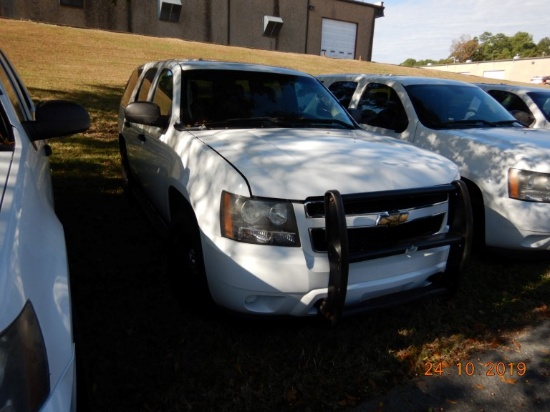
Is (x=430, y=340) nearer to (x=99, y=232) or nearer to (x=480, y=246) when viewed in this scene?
(x=480, y=246)

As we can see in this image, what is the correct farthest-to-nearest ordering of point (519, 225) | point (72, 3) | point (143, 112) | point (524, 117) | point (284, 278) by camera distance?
point (72, 3)
point (524, 117)
point (519, 225)
point (143, 112)
point (284, 278)

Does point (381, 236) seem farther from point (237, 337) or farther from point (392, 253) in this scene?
point (237, 337)

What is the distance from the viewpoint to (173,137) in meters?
3.30

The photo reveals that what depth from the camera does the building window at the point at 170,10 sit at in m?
29.4

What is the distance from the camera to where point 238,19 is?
32.9m

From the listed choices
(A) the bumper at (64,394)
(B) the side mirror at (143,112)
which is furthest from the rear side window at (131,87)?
(A) the bumper at (64,394)

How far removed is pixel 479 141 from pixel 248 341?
3.00 meters

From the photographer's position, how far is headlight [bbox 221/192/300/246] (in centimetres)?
235

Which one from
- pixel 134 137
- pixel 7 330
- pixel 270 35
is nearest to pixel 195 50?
pixel 270 35

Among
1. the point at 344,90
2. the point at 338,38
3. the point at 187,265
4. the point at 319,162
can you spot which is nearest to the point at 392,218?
the point at 319,162

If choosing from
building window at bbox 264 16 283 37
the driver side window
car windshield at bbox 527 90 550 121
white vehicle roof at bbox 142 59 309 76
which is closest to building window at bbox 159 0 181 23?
building window at bbox 264 16 283 37

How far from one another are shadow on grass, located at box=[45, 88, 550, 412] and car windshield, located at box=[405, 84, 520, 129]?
1.68 meters

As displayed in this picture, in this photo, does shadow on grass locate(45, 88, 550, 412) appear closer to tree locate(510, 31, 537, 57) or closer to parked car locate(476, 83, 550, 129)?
parked car locate(476, 83, 550, 129)

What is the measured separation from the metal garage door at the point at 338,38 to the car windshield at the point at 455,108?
110 ft
